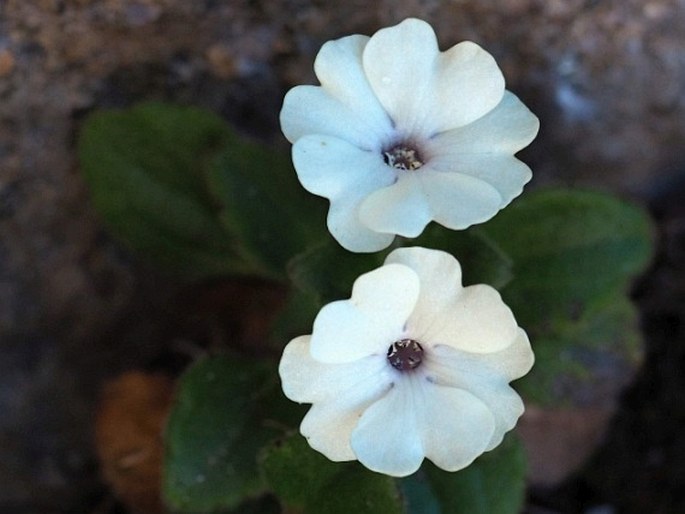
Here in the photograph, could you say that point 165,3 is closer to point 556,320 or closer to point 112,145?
point 112,145

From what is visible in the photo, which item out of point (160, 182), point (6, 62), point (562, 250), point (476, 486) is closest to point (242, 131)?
point (160, 182)

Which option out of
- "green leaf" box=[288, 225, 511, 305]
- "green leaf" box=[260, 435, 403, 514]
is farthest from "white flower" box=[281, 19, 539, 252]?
"green leaf" box=[260, 435, 403, 514]

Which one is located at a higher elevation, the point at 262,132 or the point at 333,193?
the point at 333,193

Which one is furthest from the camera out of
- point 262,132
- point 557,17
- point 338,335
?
point 262,132

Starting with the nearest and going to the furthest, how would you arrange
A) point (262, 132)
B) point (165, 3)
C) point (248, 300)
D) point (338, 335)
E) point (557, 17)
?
point (338, 335), point (165, 3), point (557, 17), point (262, 132), point (248, 300)

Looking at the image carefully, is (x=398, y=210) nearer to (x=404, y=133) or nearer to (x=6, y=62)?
(x=404, y=133)

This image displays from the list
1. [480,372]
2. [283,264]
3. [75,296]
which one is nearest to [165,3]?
[283,264]
